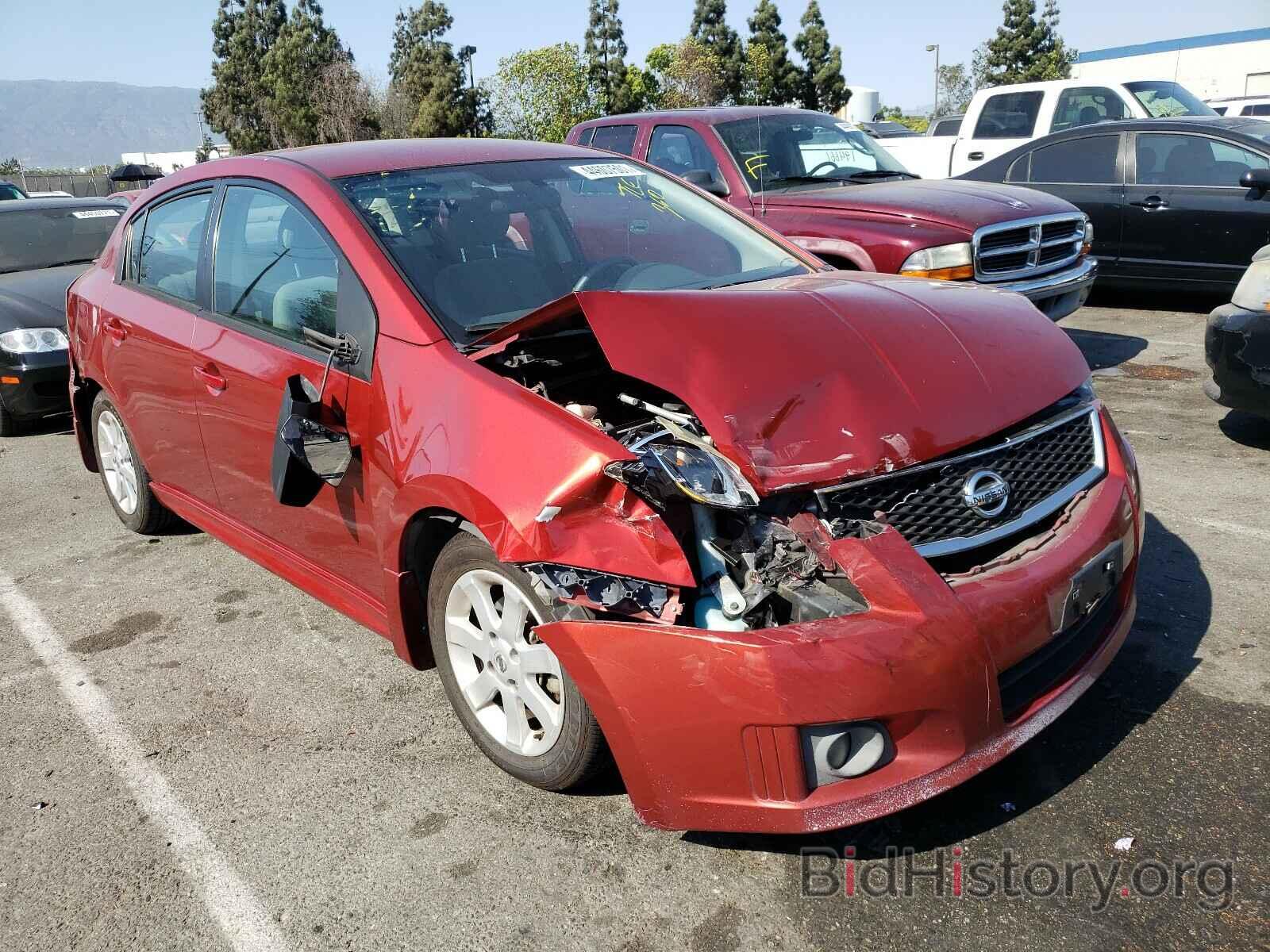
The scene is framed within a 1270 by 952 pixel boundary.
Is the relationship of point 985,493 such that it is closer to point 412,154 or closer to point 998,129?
point 412,154

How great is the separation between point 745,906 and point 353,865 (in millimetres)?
1002

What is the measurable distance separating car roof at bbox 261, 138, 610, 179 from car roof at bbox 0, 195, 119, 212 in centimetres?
555

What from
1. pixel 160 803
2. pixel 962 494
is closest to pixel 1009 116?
pixel 962 494

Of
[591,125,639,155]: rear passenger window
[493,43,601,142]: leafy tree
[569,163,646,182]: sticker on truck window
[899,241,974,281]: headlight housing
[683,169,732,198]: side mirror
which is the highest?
[493,43,601,142]: leafy tree

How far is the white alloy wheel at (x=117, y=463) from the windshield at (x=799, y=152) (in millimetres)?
4485

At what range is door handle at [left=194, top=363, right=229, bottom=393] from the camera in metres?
3.68

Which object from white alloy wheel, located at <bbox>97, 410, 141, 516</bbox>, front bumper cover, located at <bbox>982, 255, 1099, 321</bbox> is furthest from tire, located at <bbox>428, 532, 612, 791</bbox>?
front bumper cover, located at <bbox>982, 255, 1099, 321</bbox>

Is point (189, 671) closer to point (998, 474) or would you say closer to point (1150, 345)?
point (998, 474)

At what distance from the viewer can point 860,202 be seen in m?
6.82

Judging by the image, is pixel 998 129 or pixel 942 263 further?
pixel 998 129

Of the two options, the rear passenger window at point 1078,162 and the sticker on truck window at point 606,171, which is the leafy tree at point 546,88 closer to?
the rear passenger window at point 1078,162

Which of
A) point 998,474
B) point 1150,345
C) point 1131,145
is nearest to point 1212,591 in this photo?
point 998,474

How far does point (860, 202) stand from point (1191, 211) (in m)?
3.47

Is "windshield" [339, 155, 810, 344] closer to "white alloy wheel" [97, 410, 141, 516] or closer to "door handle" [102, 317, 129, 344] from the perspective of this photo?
"door handle" [102, 317, 129, 344]
